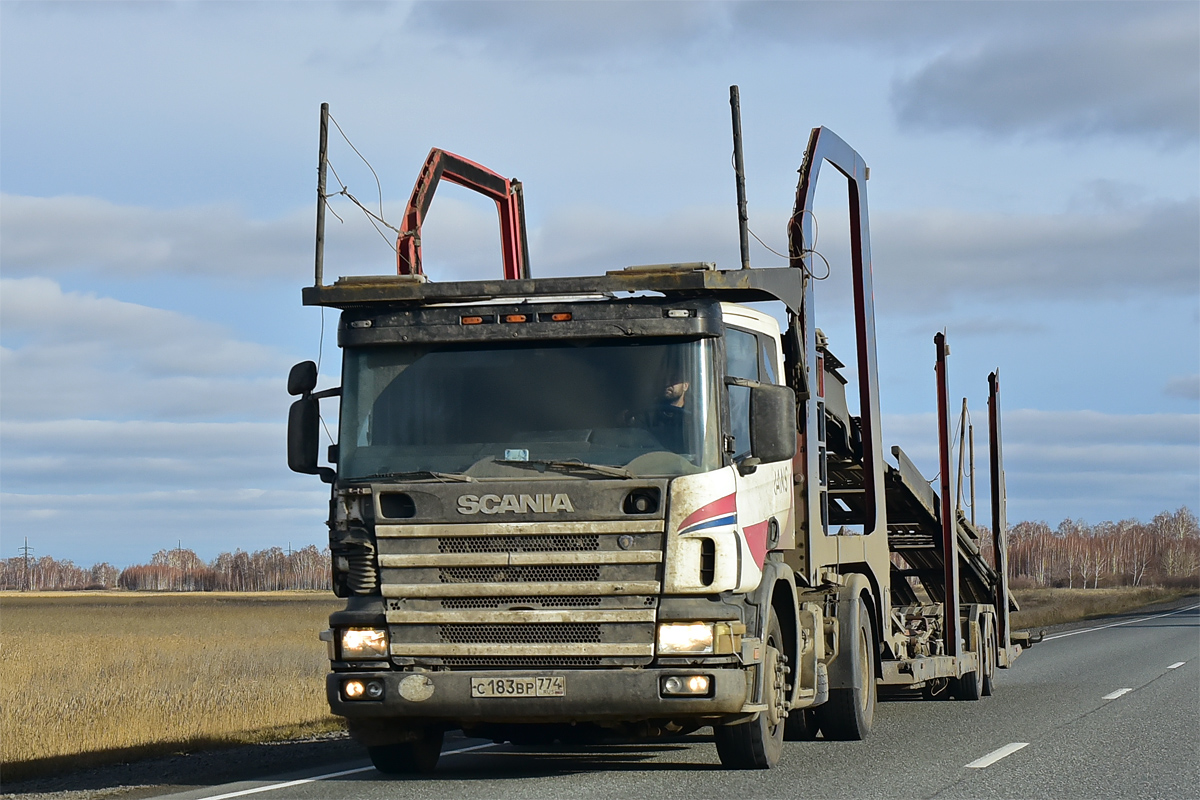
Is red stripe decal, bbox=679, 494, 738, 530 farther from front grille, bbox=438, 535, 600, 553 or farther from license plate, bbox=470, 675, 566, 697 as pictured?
license plate, bbox=470, 675, 566, 697

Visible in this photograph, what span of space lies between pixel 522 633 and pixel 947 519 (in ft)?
24.7

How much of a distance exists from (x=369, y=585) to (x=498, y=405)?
1315mm

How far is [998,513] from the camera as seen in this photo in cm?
1736

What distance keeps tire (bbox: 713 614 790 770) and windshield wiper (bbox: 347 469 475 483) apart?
→ 7.10ft

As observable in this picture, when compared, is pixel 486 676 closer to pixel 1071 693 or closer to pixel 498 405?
pixel 498 405

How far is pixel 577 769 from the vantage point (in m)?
9.88

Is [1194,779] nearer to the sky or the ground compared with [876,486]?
nearer to the ground

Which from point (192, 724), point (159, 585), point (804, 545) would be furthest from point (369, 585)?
point (159, 585)

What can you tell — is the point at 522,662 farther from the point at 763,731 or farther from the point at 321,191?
the point at 321,191

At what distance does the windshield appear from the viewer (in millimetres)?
8438

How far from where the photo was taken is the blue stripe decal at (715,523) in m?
8.16

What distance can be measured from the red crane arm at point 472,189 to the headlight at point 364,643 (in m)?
3.79

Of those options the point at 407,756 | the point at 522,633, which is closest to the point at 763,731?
the point at 522,633

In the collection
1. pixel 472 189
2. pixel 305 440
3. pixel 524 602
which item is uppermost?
pixel 472 189
